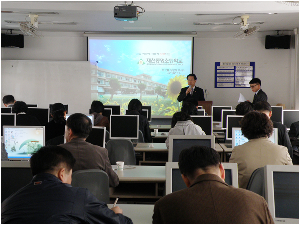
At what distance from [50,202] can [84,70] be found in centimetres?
783

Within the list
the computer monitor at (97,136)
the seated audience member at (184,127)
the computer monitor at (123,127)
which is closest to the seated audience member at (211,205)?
the computer monitor at (97,136)

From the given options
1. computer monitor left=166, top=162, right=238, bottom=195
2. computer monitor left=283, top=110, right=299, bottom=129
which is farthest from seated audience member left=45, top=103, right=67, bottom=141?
computer monitor left=283, top=110, right=299, bottom=129

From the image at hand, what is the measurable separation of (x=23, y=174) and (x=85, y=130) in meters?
1.01

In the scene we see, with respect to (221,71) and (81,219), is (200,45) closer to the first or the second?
(221,71)

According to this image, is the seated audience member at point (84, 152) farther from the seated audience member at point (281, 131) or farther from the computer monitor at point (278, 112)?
the computer monitor at point (278, 112)

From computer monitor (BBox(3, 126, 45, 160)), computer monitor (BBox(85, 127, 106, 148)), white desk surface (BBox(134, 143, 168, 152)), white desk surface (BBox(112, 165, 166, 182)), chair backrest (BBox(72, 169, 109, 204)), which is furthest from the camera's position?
white desk surface (BBox(134, 143, 168, 152))

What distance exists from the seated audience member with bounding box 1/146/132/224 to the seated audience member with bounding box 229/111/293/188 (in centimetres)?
117

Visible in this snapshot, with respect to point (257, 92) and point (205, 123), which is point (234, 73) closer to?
point (257, 92)

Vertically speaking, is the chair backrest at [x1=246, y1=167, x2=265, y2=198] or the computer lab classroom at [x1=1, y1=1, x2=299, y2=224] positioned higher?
the computer lab classroom at [x1=1, y1=1, x2=299, y2=224]

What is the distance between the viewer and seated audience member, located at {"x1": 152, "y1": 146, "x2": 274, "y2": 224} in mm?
1263

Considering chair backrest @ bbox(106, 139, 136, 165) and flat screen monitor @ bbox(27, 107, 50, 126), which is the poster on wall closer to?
flat screen monitor @ bbox(27, 107, 50, 126)

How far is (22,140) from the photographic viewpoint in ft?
11.8

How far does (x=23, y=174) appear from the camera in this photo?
1908 mm

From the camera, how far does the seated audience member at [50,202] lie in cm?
140
